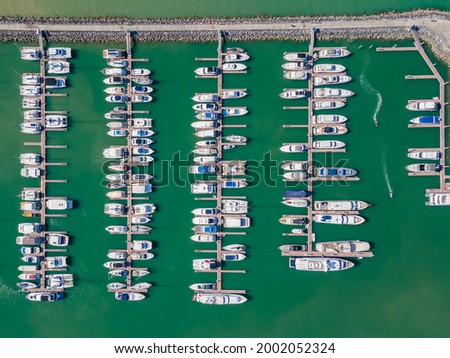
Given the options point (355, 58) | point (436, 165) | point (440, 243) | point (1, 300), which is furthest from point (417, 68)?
point (1, 300)

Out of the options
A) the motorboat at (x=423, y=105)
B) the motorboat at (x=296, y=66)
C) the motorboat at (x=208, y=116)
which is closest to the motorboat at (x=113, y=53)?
the motorboat at (x=208, y=116)

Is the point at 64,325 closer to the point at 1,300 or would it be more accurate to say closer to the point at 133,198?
the point at 1,300

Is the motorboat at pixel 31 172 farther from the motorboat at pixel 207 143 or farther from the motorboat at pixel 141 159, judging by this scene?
the motorboat at pixel 207 143

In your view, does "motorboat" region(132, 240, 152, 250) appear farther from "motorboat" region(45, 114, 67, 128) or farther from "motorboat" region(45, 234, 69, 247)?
"motorboat" region(45, 114, 67, 128)

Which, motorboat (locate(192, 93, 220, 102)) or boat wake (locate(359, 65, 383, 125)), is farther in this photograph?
boat wake (locate(359, 65, 383, 125))

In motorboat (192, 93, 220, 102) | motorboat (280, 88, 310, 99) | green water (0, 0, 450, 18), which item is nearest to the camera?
motorboat (280, 88, 310, 99)

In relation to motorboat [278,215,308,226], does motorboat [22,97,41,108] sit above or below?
above

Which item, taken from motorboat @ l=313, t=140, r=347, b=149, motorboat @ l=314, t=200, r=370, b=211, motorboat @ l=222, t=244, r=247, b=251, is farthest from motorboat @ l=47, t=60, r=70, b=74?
motorboat @ l=314, t=200, r=370, b=211
